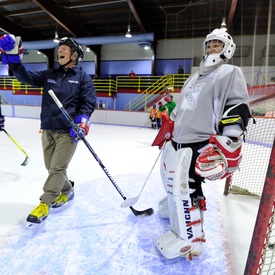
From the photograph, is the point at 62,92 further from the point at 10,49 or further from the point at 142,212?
the point at 142,212

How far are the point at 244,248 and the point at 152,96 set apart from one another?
380 inches

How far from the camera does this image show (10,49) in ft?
5.12

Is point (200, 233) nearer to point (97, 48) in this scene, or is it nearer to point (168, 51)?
point (168, 51)

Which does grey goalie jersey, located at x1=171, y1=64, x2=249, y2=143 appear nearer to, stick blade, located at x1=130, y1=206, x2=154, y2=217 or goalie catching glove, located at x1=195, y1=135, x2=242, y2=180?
goalie catching glove, located at x1=195, y1=135, x2=242, y2=180

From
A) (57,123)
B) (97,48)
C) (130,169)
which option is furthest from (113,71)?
(57,123)

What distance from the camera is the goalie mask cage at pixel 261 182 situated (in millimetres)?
753

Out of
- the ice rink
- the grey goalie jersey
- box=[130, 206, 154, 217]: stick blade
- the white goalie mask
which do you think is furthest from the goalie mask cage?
box=[130, 206, 154, 217]: stick blade

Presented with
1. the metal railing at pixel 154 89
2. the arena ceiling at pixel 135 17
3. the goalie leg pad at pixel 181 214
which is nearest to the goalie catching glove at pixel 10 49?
the goalie leg pad at pixel 181 214

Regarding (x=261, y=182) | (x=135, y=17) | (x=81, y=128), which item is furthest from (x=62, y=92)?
(x=135, y=17)

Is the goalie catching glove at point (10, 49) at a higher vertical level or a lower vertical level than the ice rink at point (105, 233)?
higher

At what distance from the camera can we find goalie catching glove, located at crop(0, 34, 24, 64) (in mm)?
1538

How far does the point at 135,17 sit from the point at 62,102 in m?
8.43

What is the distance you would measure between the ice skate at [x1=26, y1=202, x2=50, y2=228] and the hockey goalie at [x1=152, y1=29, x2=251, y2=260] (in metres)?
0.80

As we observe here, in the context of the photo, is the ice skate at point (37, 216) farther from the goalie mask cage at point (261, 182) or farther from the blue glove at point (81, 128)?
the goalie mask cage at point (261, 182)
